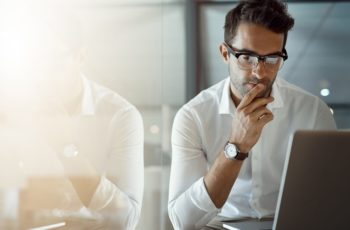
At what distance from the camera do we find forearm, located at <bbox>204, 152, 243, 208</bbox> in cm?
172

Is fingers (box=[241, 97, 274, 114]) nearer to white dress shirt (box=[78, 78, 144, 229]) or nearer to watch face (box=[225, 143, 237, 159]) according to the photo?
watch face (box=[225, 143, 237, 159])

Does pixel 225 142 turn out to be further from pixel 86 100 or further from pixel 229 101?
pixel 86 100

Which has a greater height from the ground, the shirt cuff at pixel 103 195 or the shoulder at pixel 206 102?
the shoulder at pixel 206 102

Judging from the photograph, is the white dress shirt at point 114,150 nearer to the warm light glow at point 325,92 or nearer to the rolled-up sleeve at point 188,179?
the rolled-up sleeve at point 188,179

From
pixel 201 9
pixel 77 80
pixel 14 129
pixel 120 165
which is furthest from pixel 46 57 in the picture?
pixel 201 9

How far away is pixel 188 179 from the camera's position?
73.3 inches

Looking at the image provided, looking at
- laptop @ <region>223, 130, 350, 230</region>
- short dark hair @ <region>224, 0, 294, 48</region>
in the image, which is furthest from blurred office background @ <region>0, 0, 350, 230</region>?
laptop @ <region>223, 130, 350, 230</region>

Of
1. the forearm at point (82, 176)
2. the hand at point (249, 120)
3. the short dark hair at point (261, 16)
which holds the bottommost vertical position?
the forearm at point (82, 176)

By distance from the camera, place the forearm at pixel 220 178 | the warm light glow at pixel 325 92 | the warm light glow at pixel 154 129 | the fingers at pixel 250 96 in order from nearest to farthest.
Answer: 1. the forearm at pixel 220 178
2. the fingers at pixel 250 96
3. the warm light glow at pixel 154 129
4. the warm light glow at pixel 325 92

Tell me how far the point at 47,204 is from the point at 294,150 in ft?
3.11

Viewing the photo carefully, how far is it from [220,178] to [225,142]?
11.4 inches

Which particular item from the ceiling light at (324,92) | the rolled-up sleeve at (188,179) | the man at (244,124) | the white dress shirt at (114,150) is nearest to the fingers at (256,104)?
the man at (244,124)

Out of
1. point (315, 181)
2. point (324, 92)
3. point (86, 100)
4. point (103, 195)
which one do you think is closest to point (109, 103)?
point (86, 100)

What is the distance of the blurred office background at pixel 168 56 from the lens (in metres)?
1.96
